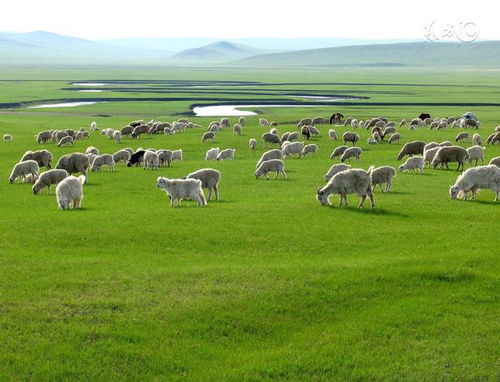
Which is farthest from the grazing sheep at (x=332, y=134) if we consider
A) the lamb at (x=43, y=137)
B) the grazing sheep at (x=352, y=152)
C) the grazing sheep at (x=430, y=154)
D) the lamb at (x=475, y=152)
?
the lamb at (x=43, y=137)

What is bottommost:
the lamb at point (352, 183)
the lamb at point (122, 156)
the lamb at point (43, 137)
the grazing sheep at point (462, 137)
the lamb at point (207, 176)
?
the lamb at point (43, 137)

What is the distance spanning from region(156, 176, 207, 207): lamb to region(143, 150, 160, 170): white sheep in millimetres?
14151

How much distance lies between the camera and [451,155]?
124 ft

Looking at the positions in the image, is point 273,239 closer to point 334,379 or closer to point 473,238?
point 473,238

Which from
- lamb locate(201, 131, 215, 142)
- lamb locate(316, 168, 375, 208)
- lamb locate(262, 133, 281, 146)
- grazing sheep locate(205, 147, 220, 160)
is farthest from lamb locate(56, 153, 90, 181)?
lamb locate(201, 131, 215, 142)

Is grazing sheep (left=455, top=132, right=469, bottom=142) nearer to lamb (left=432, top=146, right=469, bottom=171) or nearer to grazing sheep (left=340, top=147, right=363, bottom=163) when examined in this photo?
grazing sheep (left=340, top=147, right=363, bottom=163)

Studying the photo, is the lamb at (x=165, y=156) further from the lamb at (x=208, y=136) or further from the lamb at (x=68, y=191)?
the lamb at (x=68, y=191)

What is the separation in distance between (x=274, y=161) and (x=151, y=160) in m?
9.29

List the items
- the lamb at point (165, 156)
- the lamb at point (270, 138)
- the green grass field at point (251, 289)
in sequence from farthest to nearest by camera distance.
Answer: the lamb at point (270, 138)
the lamb at point (165, 156)
the green grass field at point (251, 289)

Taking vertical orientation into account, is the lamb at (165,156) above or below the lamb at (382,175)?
below

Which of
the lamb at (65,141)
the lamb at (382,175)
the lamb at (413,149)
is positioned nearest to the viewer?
the lamb at (382,175)

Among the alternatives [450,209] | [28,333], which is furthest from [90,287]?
[450,209]

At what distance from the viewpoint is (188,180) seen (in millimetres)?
26844

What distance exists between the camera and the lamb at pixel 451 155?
1484 inches
